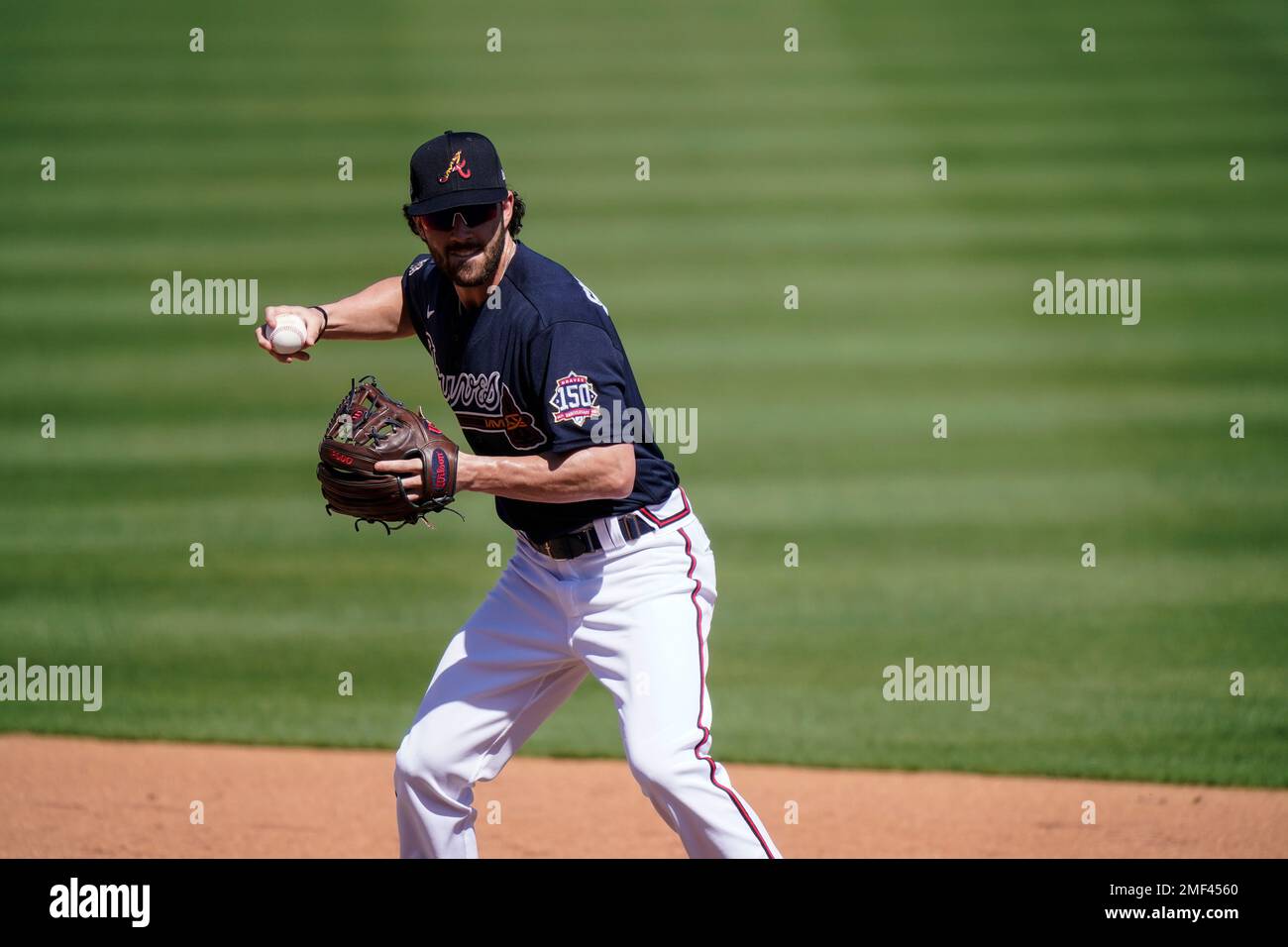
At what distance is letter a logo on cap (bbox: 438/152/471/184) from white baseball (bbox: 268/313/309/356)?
23.7 inches

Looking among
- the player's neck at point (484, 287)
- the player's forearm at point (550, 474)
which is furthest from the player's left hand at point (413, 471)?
the player's neck at point (484, 287)

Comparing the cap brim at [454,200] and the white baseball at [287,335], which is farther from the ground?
the cap brim at [454,200]

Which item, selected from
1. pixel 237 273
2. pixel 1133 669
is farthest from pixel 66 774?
pixel 237 273

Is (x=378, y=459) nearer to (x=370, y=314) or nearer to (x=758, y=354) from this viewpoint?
(x=370, y=314)

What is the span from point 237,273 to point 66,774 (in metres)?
6.55

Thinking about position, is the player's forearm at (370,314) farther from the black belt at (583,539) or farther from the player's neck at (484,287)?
the black belt at (583,539)

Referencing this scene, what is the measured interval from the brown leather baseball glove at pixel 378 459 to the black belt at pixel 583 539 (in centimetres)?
35

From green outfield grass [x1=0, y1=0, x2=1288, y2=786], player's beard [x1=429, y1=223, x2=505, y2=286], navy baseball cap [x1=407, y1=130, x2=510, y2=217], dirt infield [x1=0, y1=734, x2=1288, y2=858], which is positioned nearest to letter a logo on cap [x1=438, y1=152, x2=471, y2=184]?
navy baseball cap [x1=407, y1=130, x2=510, y2=217]

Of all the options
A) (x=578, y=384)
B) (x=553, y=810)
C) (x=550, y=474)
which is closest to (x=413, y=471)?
(x=550, y=474)

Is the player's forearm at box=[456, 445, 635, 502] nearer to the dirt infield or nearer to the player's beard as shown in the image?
the player's beard

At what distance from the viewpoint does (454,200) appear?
3531 mm

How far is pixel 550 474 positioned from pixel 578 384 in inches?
9.2

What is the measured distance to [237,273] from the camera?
1142 cm

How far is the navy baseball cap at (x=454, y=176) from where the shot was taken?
3.54 meters
